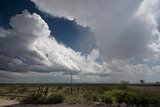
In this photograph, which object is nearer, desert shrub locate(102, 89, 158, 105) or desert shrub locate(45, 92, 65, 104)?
desert shrub locate(45, 92, 65, 104)

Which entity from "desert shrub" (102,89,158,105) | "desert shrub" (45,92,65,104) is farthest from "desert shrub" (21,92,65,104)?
"desert shrub" (102,89,158,105)

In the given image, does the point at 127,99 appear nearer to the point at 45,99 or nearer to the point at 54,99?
the point at 54,99

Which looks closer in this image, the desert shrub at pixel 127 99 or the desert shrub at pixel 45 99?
the desert shrub at pixel 45 99

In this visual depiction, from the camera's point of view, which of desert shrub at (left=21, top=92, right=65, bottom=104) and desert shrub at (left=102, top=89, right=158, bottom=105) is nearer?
desert shrub at (left=21, top=92, right=65, bottom=104)

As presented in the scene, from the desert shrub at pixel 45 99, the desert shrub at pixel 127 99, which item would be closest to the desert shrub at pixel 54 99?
the desert shrub at pixel 45 99

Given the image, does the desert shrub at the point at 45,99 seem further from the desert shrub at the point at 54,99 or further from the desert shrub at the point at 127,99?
the desert shrub at the point at 127,99

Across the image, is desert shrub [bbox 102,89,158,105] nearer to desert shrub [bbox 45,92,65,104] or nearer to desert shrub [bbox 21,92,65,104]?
desert shrub [bbox 45,92,65,104]

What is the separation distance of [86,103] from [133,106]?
22.1 ft

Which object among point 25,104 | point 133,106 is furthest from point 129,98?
point 25,104

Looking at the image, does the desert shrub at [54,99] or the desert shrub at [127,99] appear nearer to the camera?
the desert shrub at [54,99]

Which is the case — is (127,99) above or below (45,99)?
below

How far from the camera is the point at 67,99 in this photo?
3412 centimetres

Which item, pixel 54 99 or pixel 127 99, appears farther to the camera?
pixel 127 99

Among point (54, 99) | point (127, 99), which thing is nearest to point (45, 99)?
point (54, 99)
